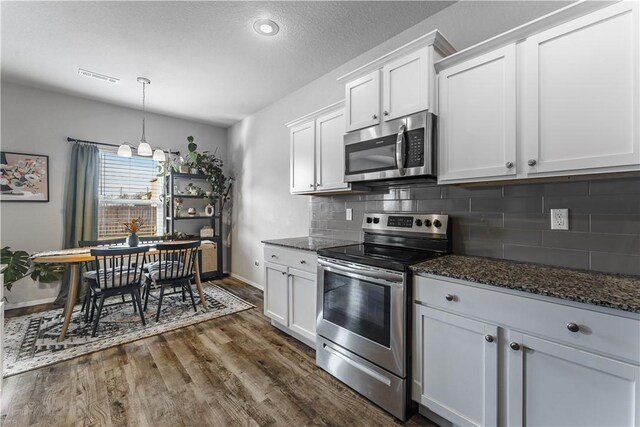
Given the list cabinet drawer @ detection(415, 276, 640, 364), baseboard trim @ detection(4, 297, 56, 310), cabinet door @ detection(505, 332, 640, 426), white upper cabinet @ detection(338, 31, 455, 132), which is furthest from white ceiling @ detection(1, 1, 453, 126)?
baseboard trim @ detection(4, 297, 56, 310)

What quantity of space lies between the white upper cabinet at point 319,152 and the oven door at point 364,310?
0.85 metres

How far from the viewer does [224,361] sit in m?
2.25

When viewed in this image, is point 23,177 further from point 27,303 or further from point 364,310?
point 364,310

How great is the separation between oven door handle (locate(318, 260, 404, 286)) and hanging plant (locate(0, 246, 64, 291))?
326 cm

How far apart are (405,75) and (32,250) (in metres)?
4.71

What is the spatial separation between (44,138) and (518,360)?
5.23 m

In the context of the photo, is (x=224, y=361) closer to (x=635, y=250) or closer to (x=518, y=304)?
(x=518, y=304)

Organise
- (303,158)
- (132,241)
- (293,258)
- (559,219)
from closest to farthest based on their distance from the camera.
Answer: (559,219), (293,258), (303,158), (132,241)

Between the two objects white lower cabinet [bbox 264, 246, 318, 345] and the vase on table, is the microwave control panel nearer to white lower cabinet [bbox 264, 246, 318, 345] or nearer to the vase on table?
white lower cabinet [bbox 264, 246, 318, 345]

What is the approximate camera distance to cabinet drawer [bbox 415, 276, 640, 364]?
39.3 inches

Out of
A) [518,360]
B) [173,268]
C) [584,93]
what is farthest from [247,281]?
[584,93]

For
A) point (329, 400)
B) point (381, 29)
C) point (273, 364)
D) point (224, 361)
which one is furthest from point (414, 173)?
point (224, 361)

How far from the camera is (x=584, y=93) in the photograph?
4.29ft

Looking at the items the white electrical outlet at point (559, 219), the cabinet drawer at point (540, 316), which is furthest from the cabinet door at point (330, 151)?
the white electrical outlet at point (559, 219)
